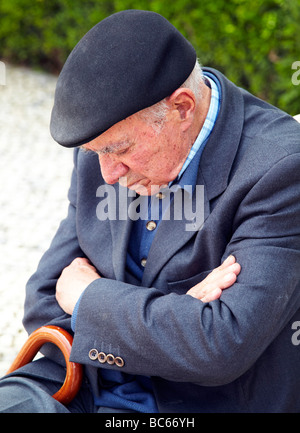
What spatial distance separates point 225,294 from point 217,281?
0.21ft

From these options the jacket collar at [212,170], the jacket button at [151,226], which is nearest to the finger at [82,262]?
the jacket collar at [212,170]

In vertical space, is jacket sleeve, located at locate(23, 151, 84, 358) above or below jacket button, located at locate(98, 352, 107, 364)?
below

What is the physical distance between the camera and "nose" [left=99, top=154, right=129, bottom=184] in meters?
2.09

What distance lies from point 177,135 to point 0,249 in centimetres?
333

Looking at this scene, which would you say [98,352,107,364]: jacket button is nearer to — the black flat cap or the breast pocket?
the breast pocket

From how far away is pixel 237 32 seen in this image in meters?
6.16

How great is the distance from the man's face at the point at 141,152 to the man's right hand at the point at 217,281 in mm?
403

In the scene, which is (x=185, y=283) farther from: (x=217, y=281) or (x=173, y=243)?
(x=217, y=281)

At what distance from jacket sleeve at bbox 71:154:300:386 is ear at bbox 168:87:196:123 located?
348mm

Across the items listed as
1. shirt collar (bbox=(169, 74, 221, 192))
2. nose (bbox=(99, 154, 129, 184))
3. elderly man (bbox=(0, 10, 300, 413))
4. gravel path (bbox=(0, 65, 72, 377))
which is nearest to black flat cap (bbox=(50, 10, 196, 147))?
elderly man (bbox=(0, 10, 300, 413))

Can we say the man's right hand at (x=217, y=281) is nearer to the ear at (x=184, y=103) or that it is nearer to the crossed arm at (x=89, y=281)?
the crossed arm at (x=89, y=281)

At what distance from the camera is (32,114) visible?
29.7 feet

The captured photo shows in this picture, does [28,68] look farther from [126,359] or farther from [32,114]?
[126,359]
